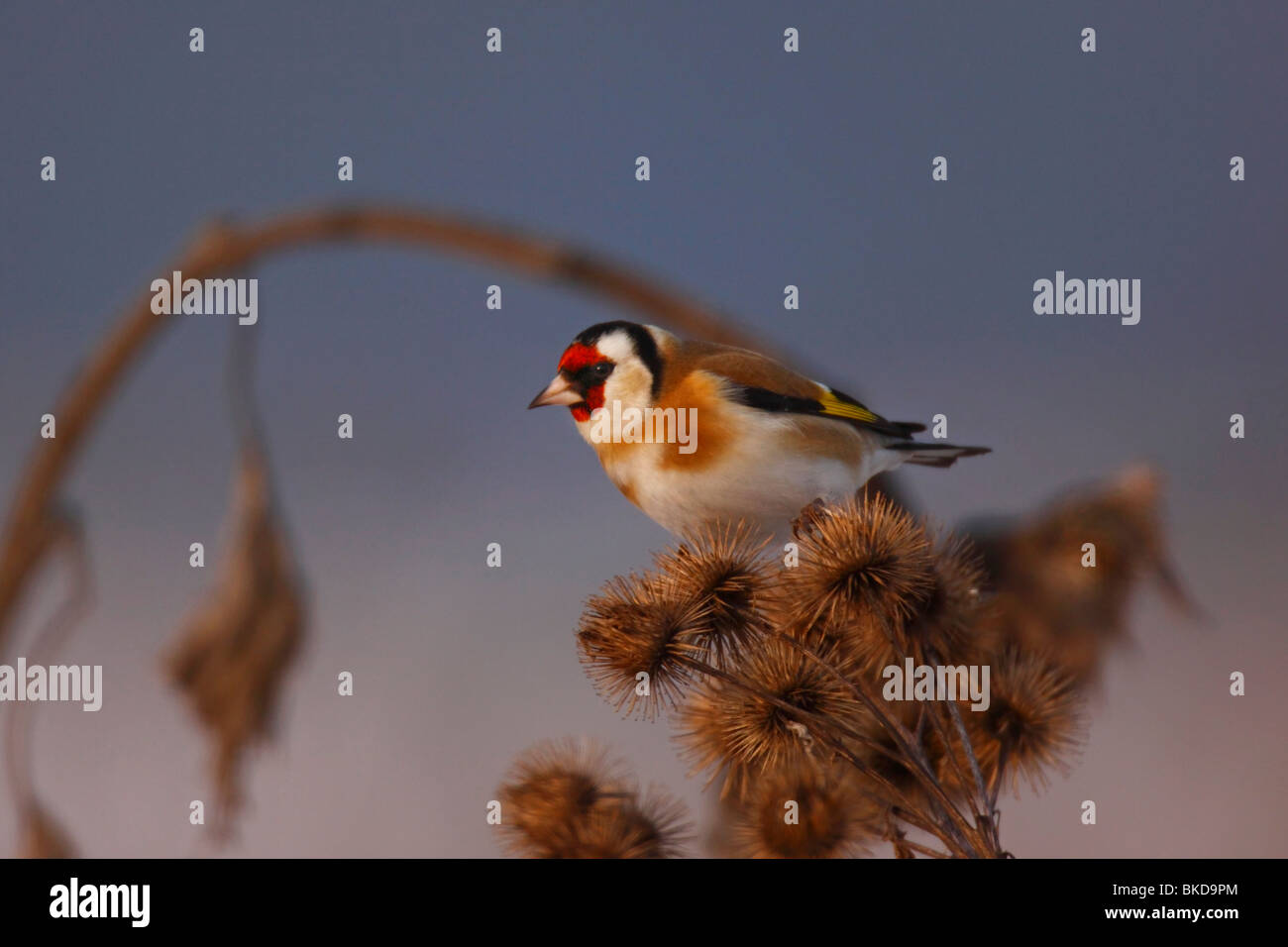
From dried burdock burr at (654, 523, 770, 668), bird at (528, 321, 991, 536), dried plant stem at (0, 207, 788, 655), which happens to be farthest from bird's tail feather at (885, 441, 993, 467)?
dried plant stem at (0, 207, 788, 655)

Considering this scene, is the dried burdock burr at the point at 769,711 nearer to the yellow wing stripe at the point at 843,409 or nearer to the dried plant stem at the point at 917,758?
the dried plant stem at the point at 917,758

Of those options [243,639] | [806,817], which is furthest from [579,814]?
[243,639]

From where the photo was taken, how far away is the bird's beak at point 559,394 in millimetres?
2016

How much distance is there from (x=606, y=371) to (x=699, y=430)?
0.81 ft

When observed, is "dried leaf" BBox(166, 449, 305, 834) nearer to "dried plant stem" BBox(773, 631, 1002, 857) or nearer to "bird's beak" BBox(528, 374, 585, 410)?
"bird's beak" BBox(528, 374, 585, 410)

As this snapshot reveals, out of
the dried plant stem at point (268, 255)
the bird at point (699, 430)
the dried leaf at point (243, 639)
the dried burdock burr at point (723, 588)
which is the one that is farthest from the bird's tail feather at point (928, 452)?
the dried leaf at point (243, 639)

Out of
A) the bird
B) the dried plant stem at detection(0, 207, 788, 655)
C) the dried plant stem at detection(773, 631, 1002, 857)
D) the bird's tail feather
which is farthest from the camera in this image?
the dried plant stem at detection(0, 207, 788, 655)

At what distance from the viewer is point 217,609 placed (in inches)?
184

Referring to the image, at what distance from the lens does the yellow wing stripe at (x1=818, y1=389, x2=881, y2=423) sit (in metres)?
2.41

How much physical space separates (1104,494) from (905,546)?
7.99 ft

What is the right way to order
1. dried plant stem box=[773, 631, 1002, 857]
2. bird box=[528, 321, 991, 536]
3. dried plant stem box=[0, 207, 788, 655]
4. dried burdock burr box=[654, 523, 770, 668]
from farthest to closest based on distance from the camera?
dried plant stem box=[0, 207, 788, 655] → bird box=[528, 321, 991, 536] → dried burdock burr box=[654, 523, 770, 668] → dried plant stem box=[773, 631, 1002, 857]

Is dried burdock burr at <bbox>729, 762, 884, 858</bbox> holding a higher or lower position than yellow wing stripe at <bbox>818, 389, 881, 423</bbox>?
lower
